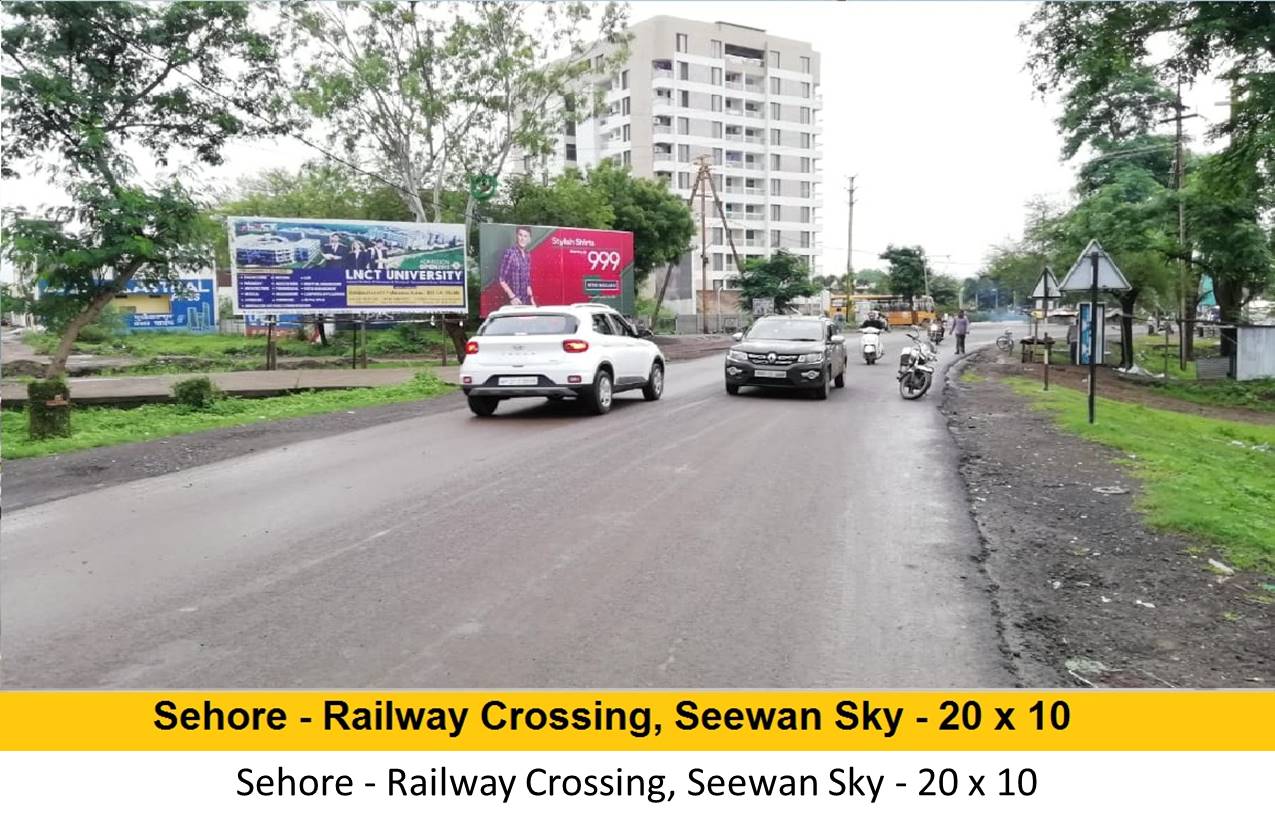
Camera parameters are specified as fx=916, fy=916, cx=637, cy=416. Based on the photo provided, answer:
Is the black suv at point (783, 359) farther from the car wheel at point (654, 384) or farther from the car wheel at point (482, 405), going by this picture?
the car wheel at point (482, 405)

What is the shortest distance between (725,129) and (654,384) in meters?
73.5

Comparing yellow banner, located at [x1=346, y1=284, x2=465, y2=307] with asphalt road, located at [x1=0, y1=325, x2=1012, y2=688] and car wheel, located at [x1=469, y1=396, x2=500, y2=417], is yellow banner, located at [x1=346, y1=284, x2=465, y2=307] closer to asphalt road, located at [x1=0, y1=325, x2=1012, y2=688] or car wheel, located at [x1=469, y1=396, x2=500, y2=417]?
car wheel, located at [x1=469, y1=396, x2=500, y2=417]

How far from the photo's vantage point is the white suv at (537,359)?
42.1 ft

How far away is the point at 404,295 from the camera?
80.3ft

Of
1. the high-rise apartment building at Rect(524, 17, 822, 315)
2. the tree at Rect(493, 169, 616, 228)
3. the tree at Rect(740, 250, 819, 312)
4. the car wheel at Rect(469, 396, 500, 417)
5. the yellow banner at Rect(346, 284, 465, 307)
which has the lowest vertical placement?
the car wheel at Rect(469, 396, 500, 417)

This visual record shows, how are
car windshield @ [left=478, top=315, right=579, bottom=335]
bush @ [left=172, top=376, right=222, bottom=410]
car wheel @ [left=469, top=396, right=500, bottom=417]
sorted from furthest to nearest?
bush @ [left=172, top=376, right=222, bottom=410] < car wheel @ [left=469, top=396, right=500, bottom=417] < car windshield @ [left=478, top=315, right=579, bottom=335]

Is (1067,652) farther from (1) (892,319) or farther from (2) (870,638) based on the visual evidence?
(1) (892,319)

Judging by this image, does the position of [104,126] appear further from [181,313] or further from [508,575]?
[181,313]

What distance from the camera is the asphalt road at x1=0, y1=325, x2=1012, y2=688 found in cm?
398

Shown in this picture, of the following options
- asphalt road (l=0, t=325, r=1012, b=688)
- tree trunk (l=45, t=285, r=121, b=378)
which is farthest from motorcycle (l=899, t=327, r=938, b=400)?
tree trunk (l=45, t=285, r=121, b=378)

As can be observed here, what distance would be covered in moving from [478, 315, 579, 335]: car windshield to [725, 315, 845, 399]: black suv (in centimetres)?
396

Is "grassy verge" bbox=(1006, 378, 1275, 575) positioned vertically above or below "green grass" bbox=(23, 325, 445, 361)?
below

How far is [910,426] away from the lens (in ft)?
41.9

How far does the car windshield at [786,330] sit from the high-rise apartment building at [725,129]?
55939 mm
